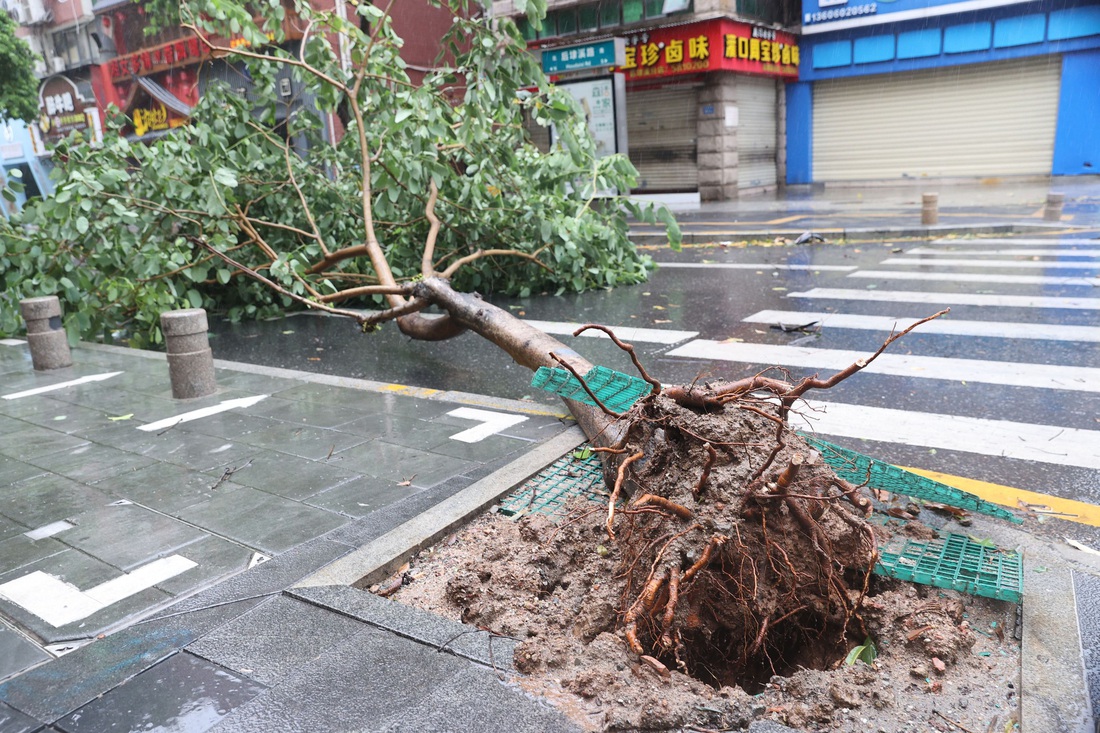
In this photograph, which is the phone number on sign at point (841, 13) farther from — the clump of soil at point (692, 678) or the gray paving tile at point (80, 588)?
the gray paving tile at point (80, 588)

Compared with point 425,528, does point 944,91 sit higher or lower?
higher

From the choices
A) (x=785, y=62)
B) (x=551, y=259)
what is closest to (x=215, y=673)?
(x=551, y=259)

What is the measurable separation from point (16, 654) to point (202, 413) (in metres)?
3.02

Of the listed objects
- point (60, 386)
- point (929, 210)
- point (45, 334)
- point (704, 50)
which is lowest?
point (60, 386)

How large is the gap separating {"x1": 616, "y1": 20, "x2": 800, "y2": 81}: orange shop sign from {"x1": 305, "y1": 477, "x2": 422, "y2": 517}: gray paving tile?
18.1 meters

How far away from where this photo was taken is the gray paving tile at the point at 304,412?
215 inches

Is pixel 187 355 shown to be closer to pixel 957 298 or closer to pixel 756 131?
pixel 957 298

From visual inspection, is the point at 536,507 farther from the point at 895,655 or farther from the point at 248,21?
the point at 248,21

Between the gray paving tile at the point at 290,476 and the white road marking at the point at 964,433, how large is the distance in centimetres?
256

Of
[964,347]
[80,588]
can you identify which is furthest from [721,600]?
[964,347]

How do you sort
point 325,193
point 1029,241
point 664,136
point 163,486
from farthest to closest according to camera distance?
1. point 664,136
2. point 1029,241
3. point 325,193
4. point 163,486

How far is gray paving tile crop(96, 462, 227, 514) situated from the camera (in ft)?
13.8

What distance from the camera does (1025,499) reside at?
397cm

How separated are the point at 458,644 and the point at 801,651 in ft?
3.92
